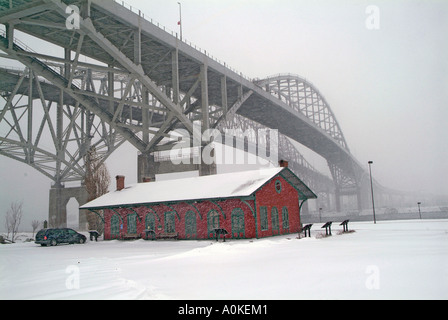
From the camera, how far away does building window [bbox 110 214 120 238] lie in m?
28.5

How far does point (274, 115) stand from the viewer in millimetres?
72875

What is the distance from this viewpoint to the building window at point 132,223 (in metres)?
27.6

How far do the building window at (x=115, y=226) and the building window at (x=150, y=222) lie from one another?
122 inches

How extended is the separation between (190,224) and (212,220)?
1.81 meters

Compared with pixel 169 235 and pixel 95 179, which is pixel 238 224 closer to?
pixel 169 235

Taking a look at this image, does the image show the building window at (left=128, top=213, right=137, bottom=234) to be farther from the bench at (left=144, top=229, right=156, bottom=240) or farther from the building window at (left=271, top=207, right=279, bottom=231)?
the building window at (left=271, top=207, right=279, bottom=231)

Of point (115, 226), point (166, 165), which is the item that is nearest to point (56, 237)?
point (115, 226)

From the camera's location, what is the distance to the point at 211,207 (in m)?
23.9

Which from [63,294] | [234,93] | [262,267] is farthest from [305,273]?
[234,93]

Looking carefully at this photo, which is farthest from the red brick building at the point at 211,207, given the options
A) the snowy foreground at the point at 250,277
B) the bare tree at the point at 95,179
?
the bare tree at the point at 95,179

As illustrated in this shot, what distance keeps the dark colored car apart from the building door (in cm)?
1222

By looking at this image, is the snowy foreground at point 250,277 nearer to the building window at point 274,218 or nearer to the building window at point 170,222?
the building window at point 274,218

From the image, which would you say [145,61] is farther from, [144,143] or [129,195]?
[129,195]

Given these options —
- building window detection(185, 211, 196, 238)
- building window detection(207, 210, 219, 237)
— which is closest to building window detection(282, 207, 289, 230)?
building window detection(207, 210, 219, 237)
